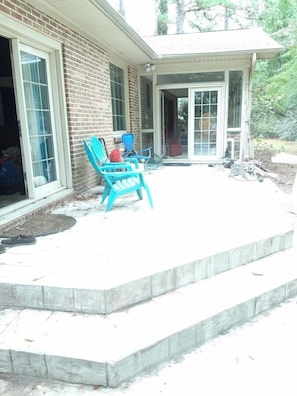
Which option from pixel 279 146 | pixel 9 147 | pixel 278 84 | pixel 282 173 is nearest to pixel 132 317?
pixel 9 147

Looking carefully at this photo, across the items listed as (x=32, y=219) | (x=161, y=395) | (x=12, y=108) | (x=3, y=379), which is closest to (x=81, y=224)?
(x=32, y=219)

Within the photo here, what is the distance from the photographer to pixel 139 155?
7621 millimetres

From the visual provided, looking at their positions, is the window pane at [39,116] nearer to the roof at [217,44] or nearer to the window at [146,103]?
the roof at [217,44]

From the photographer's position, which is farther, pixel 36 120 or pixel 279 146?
pixel 279 146

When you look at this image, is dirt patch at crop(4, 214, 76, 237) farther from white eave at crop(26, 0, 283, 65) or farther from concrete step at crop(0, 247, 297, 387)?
white eave at crop(26, 0, 283, 65)

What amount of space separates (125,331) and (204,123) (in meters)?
6.92

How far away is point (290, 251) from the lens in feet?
10.3

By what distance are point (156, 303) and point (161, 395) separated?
613mm

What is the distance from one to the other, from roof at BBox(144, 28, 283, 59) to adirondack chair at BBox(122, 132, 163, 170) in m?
2.02

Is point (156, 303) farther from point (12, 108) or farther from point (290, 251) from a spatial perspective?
point (12, 108)

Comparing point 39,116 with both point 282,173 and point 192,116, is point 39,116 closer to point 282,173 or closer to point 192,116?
point 192,116

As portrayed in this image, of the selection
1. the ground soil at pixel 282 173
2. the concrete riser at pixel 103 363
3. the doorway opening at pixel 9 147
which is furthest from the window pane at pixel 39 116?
the ground soil at pixel 282 173

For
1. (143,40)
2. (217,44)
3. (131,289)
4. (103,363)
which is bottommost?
(103,363)

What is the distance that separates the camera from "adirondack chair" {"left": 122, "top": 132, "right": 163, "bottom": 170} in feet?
22.5
